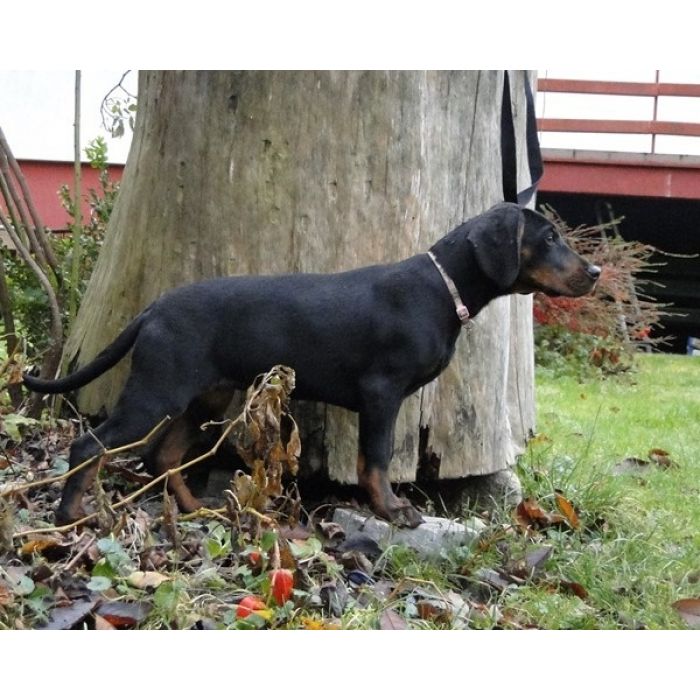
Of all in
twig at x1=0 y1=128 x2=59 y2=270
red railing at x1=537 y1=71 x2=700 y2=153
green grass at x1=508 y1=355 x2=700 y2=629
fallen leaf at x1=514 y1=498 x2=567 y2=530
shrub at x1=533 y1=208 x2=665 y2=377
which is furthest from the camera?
red railing at x1=537 y1=71 x2=700 y2=153

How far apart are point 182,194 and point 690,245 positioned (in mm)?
14638

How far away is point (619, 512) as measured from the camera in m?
4.43

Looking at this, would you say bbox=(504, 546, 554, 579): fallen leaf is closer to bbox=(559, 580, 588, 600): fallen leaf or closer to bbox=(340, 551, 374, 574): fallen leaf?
bbox=(559, 580, 588, 600): fallen leaf

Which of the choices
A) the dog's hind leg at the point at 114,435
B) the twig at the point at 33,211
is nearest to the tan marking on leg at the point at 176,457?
the dog's hind leg at the point at 114,435

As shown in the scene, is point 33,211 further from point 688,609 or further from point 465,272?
point 688,609

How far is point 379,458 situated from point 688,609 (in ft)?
3.65

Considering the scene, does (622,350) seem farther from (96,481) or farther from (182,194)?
(96,481)

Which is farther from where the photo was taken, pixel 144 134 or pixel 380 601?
pixel 144 134

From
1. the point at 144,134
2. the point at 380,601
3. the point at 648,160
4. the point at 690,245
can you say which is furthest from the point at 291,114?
the point at 690,245

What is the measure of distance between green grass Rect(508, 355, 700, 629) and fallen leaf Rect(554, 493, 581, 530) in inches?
2.0

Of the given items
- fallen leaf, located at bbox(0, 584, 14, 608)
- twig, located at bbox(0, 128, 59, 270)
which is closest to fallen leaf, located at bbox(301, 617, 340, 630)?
fallen leaf, located at bbox(0, 584, 14, 608)

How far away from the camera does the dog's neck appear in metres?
3.70

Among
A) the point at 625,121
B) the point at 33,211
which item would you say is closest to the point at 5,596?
the point at 33,211

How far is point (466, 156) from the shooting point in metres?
4.26
